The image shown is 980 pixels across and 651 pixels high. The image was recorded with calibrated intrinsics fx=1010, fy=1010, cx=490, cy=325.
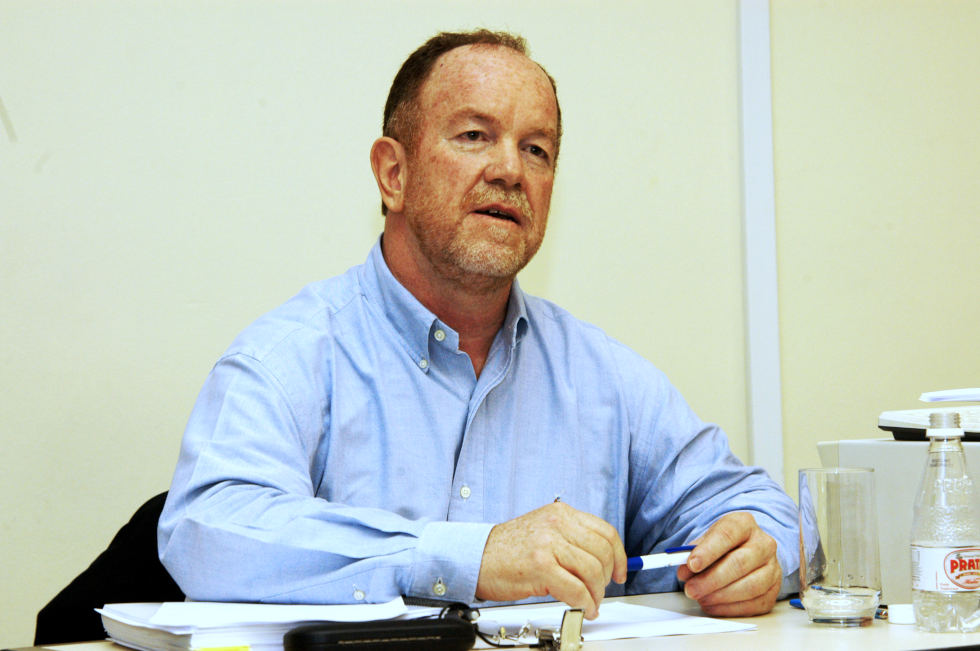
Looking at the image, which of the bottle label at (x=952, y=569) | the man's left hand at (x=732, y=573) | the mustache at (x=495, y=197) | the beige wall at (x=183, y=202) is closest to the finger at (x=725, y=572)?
the man's left hand at (x=732, y=573)

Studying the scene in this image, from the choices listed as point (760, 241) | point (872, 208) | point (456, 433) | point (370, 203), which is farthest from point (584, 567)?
point (872, 208)

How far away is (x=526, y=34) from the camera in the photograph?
2.16 meters

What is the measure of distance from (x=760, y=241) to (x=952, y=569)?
54.0 inches

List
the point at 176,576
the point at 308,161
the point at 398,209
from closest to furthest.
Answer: the point at 176,576 < the point at 398,209 < the point at 308,161

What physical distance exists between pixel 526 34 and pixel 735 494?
3.78 feet

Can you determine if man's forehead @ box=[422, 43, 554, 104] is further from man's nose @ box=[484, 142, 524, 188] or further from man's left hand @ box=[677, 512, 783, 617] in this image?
man's left hand @ box=[677, 512, 783, 617]

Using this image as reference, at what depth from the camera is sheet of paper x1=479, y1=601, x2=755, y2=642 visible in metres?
1.00

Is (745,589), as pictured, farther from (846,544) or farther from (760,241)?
(760,241)

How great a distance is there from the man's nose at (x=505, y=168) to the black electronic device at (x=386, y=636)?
796 mm

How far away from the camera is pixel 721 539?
1192mm

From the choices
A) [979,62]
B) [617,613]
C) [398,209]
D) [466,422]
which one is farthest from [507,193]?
[979,62]

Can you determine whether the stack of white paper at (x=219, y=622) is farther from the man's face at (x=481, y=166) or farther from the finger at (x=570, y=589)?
the man's face at (x=481, y=166)

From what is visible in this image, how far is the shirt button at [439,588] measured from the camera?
41.1 inches

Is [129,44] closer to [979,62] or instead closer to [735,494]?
[735,494]
